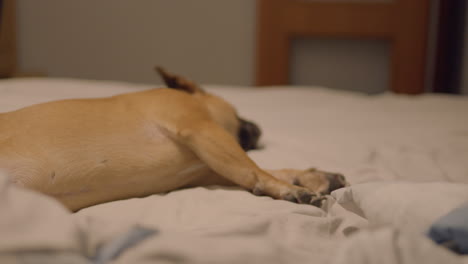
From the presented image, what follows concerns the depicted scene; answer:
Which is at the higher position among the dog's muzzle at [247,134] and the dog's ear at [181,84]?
the dog's ear at [181,84]

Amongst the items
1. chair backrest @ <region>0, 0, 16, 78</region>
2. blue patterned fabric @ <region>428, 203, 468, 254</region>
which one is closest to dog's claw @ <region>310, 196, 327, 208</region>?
blue patterned fabric @ <region>428, 203, 468, 254</region>

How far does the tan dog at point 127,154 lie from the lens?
1.12 meters

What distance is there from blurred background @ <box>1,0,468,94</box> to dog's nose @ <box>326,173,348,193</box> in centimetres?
244

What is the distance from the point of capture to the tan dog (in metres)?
1.12

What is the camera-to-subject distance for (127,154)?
123 cm

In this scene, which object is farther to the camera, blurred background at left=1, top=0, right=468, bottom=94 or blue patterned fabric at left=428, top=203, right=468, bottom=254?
blurred background at left=1, top=0, right=468, bottom=94

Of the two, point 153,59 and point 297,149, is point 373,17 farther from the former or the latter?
point 297,149

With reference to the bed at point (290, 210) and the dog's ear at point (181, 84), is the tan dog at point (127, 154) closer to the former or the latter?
the bed at point (290, 210)

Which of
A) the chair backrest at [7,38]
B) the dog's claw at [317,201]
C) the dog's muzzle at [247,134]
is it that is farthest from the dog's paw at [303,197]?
the chair backrest at [7,38]

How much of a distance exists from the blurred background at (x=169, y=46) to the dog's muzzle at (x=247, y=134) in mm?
2101

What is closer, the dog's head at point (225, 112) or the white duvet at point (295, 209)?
the white duvet at point (295, 209)

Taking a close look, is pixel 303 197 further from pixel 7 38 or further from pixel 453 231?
pixel 7 38

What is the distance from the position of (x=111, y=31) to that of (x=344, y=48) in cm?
172

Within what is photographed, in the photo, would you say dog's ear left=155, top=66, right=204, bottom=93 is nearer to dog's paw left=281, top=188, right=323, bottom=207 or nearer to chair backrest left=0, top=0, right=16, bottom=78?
dog's paw left=281, top=188, right=323, bottom=207
